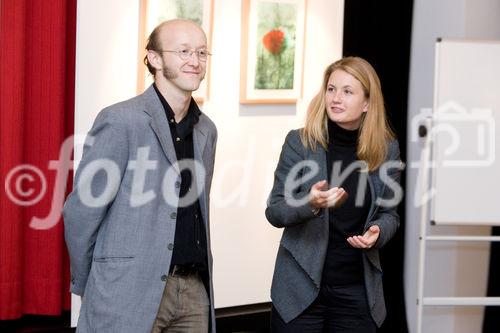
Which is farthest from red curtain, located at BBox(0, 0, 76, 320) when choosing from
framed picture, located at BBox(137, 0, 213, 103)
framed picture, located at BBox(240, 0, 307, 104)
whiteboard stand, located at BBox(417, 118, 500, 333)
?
whiteboard stand, located at BBox(417, 118, 500, 333)

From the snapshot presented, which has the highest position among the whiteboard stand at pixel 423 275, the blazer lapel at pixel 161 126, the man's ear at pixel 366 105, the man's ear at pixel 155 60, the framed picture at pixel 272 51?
the framed picture at pixel 272 51

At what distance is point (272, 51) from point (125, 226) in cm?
259

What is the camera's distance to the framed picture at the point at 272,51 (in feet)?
15.0

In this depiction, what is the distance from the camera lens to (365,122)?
281cm

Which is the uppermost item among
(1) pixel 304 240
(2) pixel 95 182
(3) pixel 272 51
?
(3) pixel 272 51

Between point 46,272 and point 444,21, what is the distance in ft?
9.12

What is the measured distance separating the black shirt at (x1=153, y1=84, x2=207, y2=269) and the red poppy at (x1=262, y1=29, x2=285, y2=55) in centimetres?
226

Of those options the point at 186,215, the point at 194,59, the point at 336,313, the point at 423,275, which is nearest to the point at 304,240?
the point at 336,313

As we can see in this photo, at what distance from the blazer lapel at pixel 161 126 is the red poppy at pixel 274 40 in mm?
2344

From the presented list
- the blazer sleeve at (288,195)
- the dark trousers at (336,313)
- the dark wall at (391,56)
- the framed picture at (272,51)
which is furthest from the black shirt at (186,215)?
the dark wall at (391,56)

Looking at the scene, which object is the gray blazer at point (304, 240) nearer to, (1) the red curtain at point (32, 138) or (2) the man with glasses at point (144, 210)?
(2) the man with glasses at point (144, 210)

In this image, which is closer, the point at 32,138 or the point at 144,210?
the point at 144,210

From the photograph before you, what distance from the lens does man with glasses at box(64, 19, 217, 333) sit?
2.28m

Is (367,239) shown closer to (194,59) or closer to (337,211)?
(337,211)
